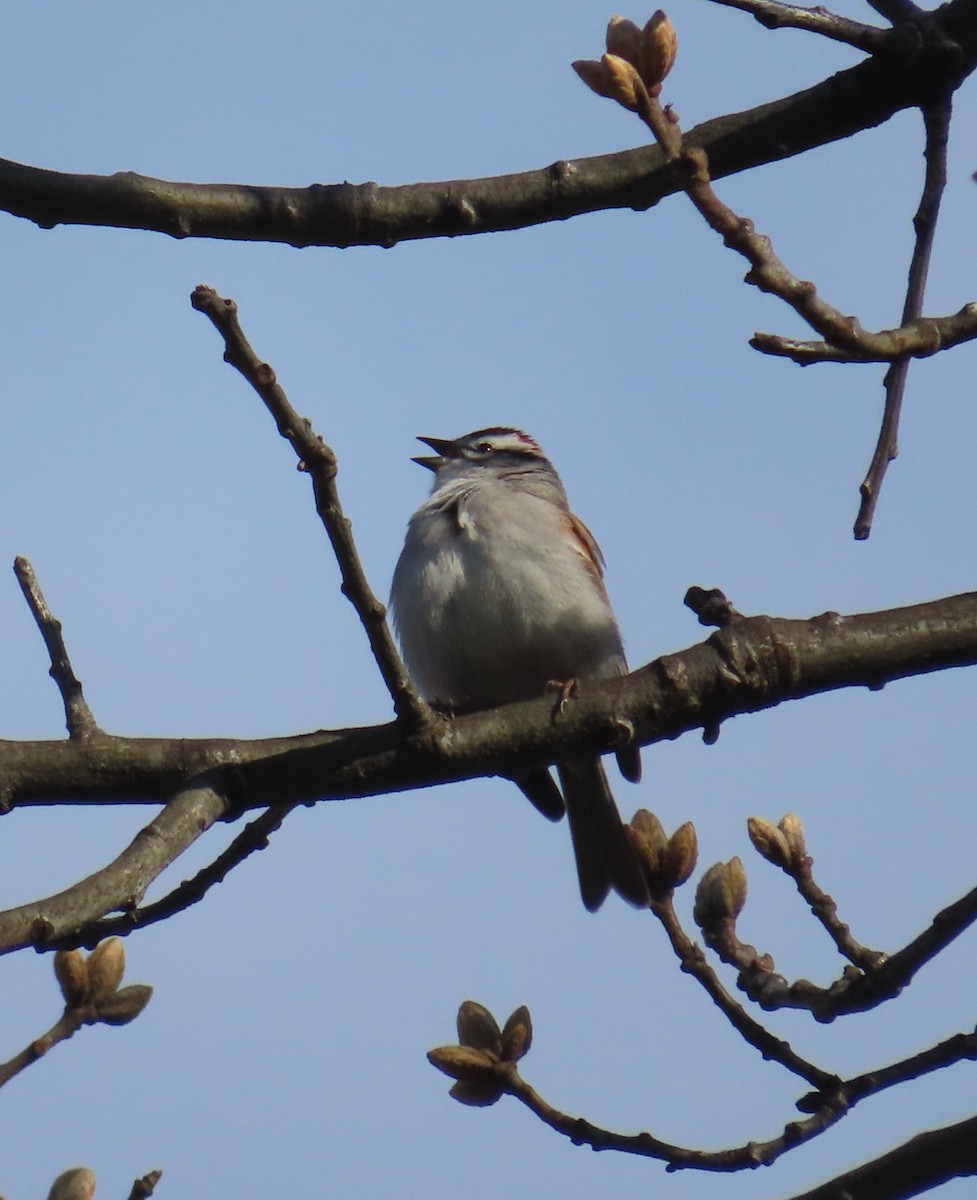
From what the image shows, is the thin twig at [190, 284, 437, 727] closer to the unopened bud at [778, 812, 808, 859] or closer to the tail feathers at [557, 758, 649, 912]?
the unopened bud at [778, 812, 808, 859]

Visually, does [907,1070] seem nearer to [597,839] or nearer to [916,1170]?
[916,1170]

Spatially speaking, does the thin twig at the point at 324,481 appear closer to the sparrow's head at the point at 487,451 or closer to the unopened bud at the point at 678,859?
the unopened bud at the point at 678,859

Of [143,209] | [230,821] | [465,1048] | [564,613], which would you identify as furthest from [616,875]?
[143,209]

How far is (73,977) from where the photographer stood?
164 inches

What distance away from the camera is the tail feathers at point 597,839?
307 inches

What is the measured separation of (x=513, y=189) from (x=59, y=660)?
1826mm

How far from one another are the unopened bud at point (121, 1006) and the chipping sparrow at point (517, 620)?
2.84m

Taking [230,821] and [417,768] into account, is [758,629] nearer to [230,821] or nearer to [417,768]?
[417,768]

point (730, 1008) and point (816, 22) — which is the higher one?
point (816, 22)

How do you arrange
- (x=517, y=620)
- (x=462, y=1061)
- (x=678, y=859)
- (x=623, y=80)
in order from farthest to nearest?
(x=517, y=620) → (x=678, y=859) → (x=462, y=1061) → (x=623, y=80)

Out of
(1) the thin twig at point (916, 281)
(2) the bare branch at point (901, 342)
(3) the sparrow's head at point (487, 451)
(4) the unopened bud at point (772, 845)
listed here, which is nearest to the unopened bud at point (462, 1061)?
(4) the unopened bud at point (772, 845)

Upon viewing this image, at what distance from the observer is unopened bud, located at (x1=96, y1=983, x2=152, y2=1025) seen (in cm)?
419

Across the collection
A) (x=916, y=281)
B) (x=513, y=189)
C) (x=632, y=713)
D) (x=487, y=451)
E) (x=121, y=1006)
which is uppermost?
(x=487, y=451)

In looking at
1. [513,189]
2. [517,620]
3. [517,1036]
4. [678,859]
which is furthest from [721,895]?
[517,620]
